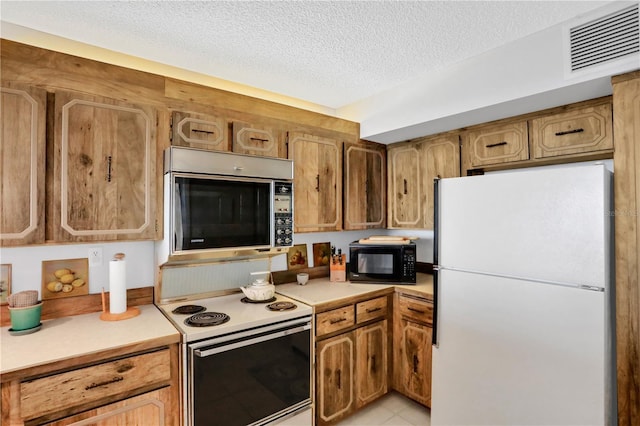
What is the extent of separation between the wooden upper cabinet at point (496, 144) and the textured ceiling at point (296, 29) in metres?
0.55

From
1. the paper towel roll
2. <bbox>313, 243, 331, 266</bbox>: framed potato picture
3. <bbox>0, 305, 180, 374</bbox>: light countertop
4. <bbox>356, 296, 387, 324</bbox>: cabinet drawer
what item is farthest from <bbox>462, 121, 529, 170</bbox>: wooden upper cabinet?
the paper towel roll

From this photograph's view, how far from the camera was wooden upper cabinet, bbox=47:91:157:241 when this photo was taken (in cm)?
170

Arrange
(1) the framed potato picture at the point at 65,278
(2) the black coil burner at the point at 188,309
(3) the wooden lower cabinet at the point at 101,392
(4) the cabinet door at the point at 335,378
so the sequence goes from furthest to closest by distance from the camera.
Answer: (4) the cabinet door at the point at 335,378
(2) the black coil burner at the point at 188,309
(1) the framed potato picture at the point at 65,278
(3) the wooden lower cabinet at the point at 101,392

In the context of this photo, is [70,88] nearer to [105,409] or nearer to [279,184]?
[279,184]

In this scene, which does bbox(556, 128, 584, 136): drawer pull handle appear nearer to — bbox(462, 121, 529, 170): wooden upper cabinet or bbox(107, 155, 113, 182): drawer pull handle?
bbox(462, 121, 529, 170): wooden upper cabinet

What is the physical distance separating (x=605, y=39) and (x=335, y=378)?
7.96 ft

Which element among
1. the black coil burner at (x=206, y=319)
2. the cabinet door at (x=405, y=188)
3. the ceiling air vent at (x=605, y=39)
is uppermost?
the ceiling air vent at (x=605, y=39)

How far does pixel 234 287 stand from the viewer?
244cm

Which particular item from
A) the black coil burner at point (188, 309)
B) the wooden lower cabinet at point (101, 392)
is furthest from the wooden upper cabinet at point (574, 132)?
the wooden lower cabinet at point (101, 392)

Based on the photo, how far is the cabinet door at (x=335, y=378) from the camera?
2.19m

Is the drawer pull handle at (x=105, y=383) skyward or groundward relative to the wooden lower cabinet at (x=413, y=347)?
skyward

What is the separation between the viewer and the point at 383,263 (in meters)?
2.73

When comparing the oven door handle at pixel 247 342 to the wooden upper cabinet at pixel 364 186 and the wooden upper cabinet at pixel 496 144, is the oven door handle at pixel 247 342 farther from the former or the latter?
the wooden upper cabinet at pixel 496 144

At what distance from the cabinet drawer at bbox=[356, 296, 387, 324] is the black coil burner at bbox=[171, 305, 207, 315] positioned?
3.49 ft
